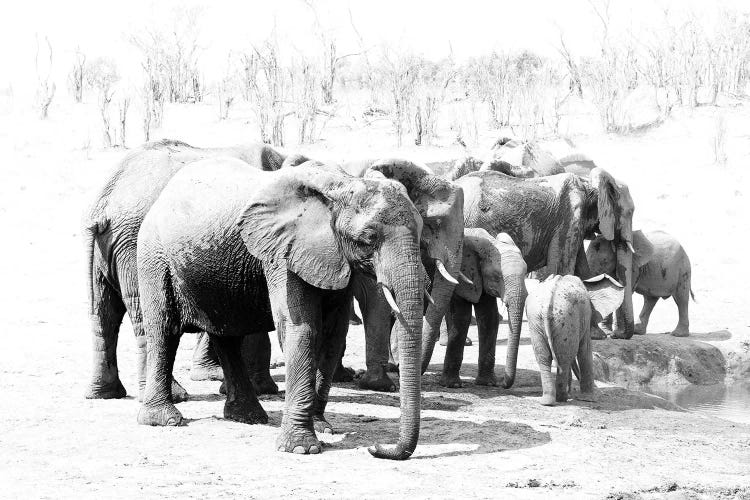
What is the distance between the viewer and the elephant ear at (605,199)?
13.9 metres

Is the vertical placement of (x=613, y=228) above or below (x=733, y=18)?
below

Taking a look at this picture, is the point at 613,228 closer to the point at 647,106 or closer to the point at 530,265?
the point at 530,265

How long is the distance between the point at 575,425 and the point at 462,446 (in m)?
1.42

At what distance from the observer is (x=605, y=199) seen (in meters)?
13.9

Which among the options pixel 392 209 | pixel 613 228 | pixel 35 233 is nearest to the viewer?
pixel 392 209

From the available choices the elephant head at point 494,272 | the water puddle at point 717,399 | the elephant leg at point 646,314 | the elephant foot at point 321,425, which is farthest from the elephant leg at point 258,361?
the elephant leg at point 646,314

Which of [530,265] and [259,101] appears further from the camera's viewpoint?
[259,101]

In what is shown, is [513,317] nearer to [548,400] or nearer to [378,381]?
[548,400]

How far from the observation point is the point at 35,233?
18.5 metres

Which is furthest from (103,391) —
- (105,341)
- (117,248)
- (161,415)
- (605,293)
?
(605,293)

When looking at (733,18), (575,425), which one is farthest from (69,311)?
(733,18)

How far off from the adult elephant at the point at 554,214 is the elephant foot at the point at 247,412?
5.16 metres

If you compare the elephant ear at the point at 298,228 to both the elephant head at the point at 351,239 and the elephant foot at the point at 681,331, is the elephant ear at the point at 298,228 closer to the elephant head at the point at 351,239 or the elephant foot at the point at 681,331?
the elephant head at the point at 351,239

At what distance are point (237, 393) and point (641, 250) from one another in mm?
7225
